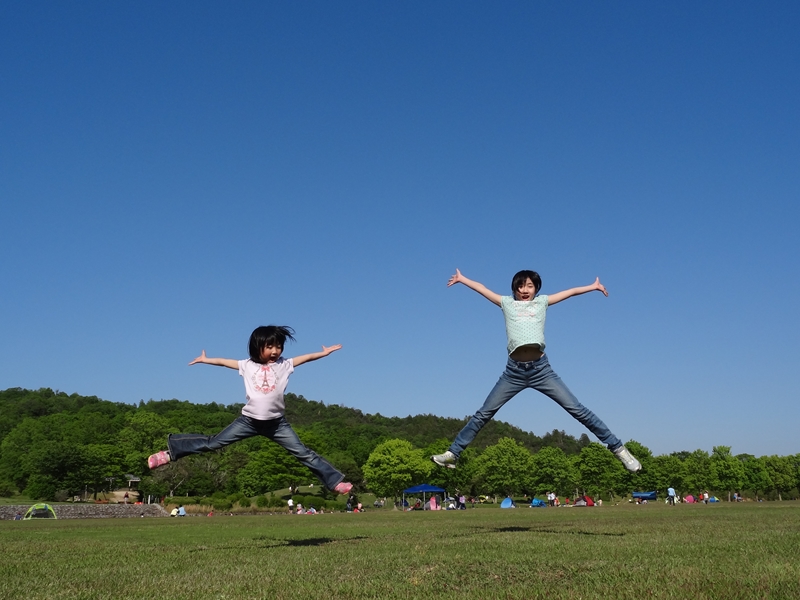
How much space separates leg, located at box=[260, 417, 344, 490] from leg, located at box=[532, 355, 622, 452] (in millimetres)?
3487

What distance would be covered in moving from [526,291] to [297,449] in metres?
4.39

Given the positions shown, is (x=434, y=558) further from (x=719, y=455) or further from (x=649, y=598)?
(x=719, y=455)

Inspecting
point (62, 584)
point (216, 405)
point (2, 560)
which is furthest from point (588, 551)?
point (216, 405)

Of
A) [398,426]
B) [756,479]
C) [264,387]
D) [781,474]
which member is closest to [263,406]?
[264,387]

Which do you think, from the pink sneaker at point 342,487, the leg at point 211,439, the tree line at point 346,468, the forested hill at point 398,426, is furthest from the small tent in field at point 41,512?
the forested hill at point 398,426

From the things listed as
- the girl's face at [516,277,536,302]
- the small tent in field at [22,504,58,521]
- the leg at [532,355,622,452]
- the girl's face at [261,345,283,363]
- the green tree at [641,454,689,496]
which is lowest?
the small tent in field at [22,504,58,521]

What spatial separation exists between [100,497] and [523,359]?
3816 inches

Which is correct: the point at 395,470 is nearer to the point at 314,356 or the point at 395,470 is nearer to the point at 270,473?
the point at 270,473

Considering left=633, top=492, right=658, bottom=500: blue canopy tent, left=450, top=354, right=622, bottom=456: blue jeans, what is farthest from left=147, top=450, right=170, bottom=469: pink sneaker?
left=633, top=492, right=658, bottom=500: blue canopy tent

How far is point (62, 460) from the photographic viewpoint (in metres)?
82.9

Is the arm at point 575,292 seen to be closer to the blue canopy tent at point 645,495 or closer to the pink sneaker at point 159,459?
the pink sneaker at point 159,459

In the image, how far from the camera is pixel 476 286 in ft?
37.2

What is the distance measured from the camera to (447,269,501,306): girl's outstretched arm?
11.2 m

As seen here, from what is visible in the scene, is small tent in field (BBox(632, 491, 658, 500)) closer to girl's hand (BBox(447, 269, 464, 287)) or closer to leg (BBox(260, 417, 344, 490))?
girl's hand (BBox(447, 269, 464, 287))
